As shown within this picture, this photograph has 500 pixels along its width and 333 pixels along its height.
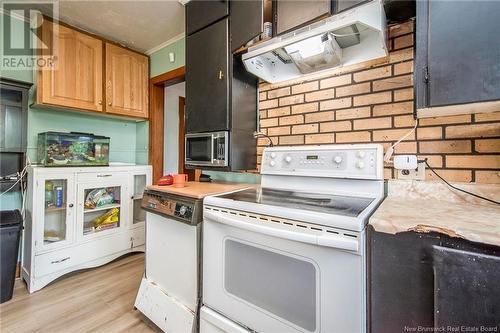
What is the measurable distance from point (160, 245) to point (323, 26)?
5.05 feet

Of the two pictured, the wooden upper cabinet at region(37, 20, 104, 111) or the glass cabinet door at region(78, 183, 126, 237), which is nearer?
the wooden upper cabinet at region(37, 20, 104, 111)

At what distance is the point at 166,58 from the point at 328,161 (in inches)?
89.2

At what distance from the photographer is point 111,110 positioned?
2.39 meters

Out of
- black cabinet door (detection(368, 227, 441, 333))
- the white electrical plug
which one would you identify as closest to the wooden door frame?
the white electrical plug

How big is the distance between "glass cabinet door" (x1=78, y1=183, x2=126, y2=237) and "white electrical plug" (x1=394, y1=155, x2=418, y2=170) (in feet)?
8.02

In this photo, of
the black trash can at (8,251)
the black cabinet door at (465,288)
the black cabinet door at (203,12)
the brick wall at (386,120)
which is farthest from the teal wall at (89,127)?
the black cabinet door at (465,288)

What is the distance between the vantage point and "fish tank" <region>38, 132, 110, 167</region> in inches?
80.5

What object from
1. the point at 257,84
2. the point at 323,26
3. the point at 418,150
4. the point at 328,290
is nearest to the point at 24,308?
the point at 328,290

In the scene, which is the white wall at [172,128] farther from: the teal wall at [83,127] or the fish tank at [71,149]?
the fish tank at [71,149]

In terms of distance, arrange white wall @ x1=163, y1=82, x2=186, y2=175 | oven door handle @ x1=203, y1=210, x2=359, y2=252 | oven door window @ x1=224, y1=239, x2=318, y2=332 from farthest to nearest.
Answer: white wall @ x1=163, y1=82, x2=186, y2=175 < oven door window @ x1=224, y1=239, x2=318, y2=332 < oven door handle @ x1=203, y1=210, x2=359, y2=252

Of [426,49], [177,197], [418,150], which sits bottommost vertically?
[177,197]

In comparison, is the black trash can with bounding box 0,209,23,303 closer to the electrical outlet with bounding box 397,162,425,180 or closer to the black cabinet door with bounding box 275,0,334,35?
the black cabinet door with bounding box 275,0,334,35

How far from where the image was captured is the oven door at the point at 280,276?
30.3 inches

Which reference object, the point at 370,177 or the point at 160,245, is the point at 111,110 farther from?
the point at 370,177
